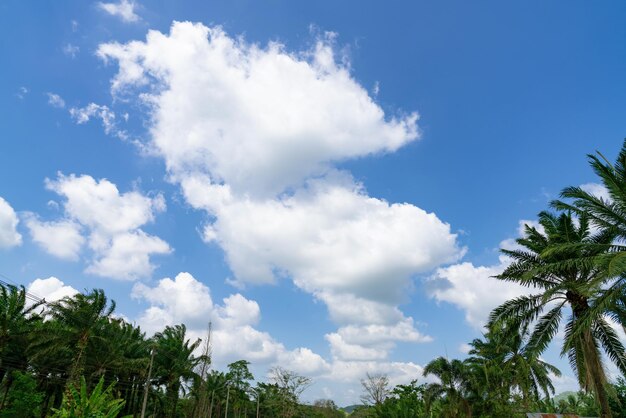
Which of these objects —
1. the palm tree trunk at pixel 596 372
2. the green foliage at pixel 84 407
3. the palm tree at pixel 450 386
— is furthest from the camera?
the palm tree at pixel 450 386

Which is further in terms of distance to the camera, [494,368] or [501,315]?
[494,368]

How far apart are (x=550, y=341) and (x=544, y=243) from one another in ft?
15.4

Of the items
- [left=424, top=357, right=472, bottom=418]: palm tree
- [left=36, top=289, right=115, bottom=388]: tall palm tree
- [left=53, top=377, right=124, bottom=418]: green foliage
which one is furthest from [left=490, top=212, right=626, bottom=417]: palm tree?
[left=36, top=289, right=115, bottom=388]: tall palm tree

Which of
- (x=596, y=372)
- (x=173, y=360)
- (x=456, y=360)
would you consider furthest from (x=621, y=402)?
(x=173, y=360)

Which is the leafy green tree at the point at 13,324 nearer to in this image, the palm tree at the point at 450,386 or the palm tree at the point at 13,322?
the palm tree at the point at 13,322

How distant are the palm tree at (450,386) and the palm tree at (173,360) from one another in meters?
25.2

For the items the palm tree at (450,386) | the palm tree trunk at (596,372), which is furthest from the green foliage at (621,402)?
the palm tree trunk at (596,372)

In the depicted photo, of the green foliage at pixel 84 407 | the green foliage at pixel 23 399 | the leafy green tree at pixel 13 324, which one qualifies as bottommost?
the green foliage at pixel 84 407

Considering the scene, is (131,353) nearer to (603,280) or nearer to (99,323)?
(99,323)

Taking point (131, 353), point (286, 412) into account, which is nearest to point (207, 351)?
point (131, 353)

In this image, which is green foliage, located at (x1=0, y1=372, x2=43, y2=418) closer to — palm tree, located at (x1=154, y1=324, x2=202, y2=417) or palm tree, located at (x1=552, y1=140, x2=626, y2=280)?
palm tree, located at (x1=154, y1=324, x2=202, y2=417)

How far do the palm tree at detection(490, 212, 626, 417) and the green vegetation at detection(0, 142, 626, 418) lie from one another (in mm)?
48

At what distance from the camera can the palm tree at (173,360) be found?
48.2 m

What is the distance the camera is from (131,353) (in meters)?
44.2
